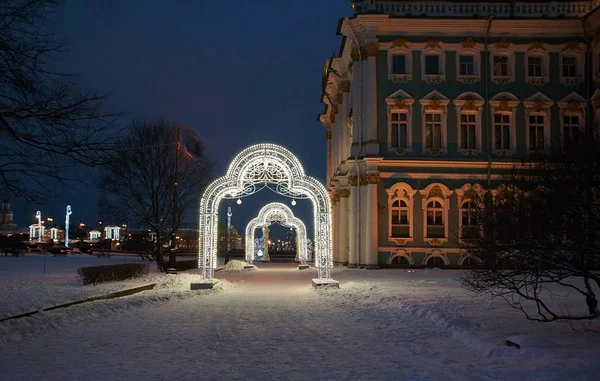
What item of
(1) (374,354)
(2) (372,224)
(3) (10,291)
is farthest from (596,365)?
(2) (372,224)

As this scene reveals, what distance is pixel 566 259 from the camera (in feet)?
35.6

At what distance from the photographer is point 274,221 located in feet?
176

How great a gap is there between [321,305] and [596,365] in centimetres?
1143

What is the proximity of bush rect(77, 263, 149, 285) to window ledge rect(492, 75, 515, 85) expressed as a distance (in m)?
23.9

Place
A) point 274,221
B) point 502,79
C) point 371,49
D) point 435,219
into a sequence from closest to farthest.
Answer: point 371,49 → point 435,219 → point 502,79 → point 274,221

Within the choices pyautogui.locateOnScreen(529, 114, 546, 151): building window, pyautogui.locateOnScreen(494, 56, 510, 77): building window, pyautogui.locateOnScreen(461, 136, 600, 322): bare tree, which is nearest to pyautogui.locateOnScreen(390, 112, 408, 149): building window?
pyautogui.locateOnScreen(494, 56, 510, 77): building window

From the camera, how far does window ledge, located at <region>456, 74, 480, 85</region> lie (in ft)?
131

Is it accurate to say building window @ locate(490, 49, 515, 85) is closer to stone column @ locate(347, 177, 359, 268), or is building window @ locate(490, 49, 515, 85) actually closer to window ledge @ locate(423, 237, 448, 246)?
window ledge @ locate(423, 237, 448, 246)

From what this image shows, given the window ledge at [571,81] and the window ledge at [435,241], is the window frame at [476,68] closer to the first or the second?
the window ledge at [571,81]

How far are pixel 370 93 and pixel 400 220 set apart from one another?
26.1 ft

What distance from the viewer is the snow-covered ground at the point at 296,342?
9.32 meters

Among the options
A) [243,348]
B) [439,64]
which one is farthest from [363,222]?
[243,348]

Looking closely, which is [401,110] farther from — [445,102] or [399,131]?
[445,102]

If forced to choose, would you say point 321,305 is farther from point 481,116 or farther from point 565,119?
point 565,119
